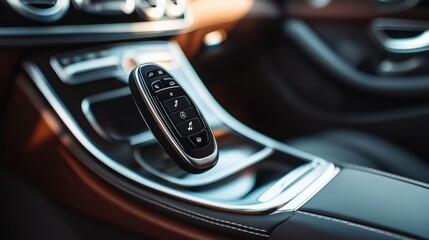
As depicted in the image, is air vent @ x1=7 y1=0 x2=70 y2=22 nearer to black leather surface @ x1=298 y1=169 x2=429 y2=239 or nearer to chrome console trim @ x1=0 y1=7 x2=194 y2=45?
chrome console trim @ x1=0 y1=7 x2=194 y2=45

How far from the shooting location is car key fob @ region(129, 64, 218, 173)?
2.31ft

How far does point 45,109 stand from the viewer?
860mm

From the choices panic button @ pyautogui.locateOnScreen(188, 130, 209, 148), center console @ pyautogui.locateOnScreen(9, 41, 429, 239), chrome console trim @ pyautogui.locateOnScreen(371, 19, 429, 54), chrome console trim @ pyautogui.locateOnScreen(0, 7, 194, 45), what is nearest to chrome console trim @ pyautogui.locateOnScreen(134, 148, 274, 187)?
center console @ pyautogui.locateOnScreen(9, 41, 429, 239)

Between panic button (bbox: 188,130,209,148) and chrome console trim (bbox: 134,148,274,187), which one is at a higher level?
chrome console trim (bbox: 134,148,274,187)

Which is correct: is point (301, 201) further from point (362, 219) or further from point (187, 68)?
point (187, 68)

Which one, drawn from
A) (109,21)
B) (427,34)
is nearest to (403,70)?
(427,34)

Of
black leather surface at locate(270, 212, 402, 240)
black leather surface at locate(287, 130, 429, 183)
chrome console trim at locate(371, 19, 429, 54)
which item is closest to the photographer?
black leather surface at locate(270, 212, 402, 240)

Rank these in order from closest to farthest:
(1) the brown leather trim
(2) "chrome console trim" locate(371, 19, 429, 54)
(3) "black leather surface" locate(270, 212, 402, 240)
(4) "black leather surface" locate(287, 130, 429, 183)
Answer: (3) "black leather surface" locate(270, 212, 402, 240) < (1) the brown leather trim < (4) "black leather surface" locate(287, 130, 429, 183) < (2) "chrome console trim" locate(371, 19, 429, 54)

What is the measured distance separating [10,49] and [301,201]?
492mm

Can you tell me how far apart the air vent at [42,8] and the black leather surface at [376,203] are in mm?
489

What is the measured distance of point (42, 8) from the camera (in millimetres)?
892

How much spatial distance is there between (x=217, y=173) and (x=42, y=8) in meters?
0.37

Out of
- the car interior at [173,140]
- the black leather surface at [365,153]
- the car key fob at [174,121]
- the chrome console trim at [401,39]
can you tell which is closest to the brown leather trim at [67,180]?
the car interior at [173,140]

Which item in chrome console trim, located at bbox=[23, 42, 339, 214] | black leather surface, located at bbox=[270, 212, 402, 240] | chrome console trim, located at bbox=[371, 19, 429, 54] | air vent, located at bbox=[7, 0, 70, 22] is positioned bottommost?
black leather surface, located at bbox=[270, 212, 402, 240]
